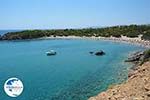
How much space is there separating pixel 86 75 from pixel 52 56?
3785 cm

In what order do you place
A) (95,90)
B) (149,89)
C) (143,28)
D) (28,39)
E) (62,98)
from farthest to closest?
(28,39), (143,28), (95,90), (62,98), (149,89)

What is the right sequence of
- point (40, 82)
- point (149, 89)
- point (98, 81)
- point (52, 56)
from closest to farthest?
point (149, 89) < point (98, 81) < point (40, 82) < point (52, 56)

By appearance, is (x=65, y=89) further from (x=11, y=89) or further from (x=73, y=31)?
(x=73, y=31)

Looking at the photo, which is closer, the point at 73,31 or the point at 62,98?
the point at 62,98

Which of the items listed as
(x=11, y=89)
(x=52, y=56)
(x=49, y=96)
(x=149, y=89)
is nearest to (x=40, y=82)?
(x=49, y=96)

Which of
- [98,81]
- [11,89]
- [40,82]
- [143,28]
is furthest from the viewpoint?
[143,28]

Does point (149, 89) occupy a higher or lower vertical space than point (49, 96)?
higher

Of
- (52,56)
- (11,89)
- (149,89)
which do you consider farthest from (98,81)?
(52,56)

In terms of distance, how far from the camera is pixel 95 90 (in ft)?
120

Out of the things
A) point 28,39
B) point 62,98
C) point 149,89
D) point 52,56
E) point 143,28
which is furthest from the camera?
point 28,39

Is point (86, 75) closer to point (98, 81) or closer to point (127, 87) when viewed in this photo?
point (98, 81)

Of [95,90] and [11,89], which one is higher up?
[11,89]

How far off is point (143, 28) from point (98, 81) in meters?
114

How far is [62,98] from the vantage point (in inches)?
1320
